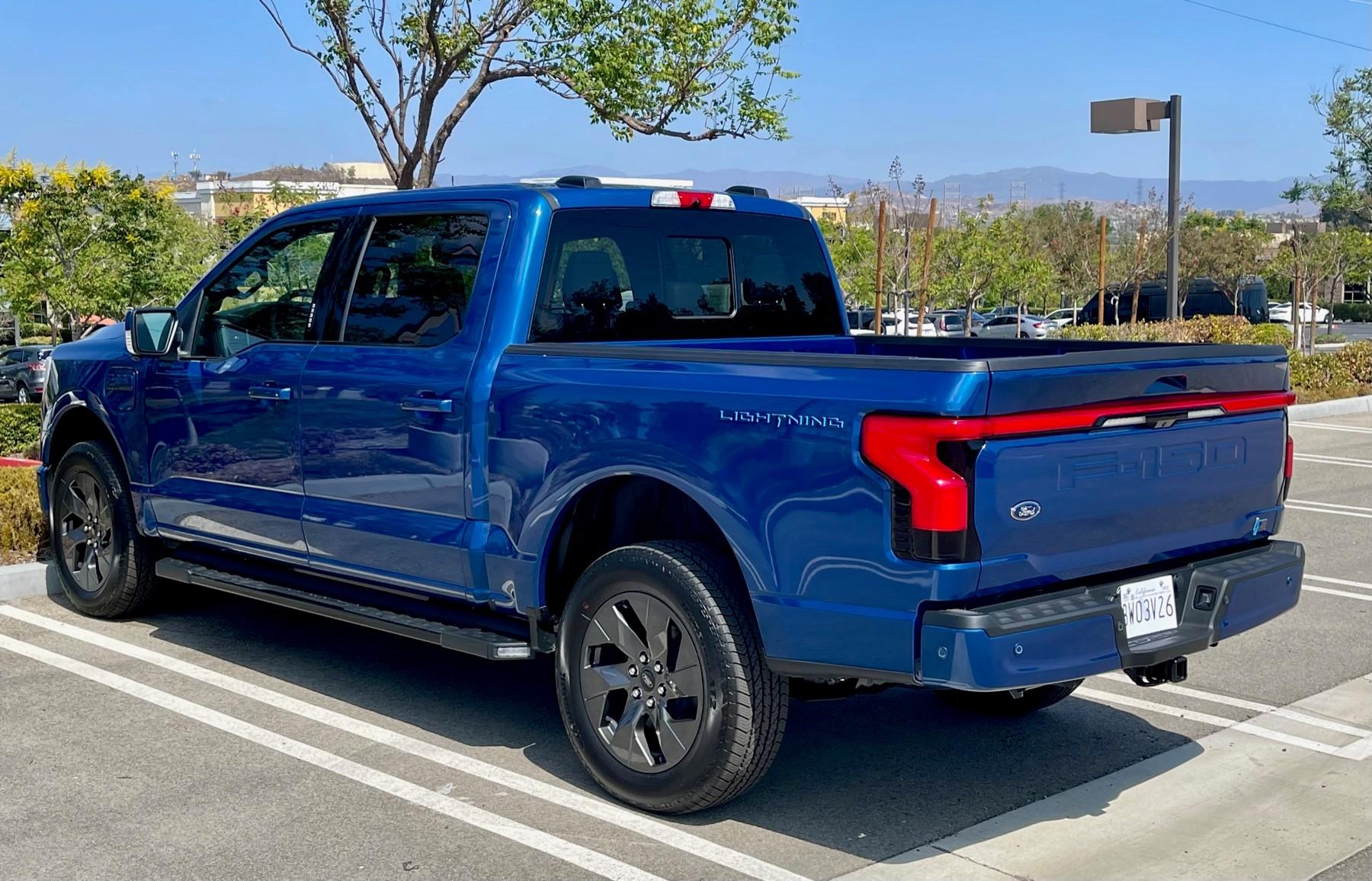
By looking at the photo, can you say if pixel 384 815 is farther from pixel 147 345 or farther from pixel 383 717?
pixel 147 345

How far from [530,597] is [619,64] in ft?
29.9

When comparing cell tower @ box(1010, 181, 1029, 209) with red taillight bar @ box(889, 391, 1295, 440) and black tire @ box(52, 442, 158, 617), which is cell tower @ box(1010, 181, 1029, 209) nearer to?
black tire @ box(52, 442, 158, 617)

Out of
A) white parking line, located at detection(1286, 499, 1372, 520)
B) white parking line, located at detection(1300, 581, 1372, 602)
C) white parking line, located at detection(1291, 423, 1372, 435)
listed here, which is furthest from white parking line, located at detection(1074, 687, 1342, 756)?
white parking line, located at detection(1291, 423, 1372, 435)

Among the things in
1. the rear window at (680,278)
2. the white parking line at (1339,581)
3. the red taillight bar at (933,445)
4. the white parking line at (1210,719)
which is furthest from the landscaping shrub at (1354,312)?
the red taillight bar at (933,445)

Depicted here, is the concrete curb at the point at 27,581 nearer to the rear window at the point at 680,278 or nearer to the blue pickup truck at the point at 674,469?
the blue pickup truck at the point at 674,469

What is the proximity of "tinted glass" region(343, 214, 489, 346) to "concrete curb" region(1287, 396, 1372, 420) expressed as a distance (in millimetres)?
15104

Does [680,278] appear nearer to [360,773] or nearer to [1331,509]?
[360,773]

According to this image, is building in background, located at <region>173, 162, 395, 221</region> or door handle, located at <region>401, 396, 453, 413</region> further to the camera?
building in background, located at <region>173, 162, 395, 221</region>

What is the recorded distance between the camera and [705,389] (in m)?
4.49

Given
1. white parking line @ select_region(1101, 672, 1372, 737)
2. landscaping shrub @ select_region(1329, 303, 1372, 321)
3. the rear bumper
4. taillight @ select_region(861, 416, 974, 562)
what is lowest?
landscaping shrub @ select_region(1329, 303, 1372, 321)

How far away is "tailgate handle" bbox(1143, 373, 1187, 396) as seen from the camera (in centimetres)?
438

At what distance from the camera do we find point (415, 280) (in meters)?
5.70

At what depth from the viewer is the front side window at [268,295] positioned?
6156 millimetres

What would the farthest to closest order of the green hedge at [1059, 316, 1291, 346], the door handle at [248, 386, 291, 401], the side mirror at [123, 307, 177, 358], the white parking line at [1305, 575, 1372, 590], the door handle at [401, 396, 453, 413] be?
1. the green hedge at [1059, 316, 1291, 346]
2. the white parking line at [1305, 575, 1372, 590]
3. the side mirror at [123, 307, 177, 358]
4. the door handle at [248, 386, 291, 401]
5. the door handle at [401, 396, 453, 413]
